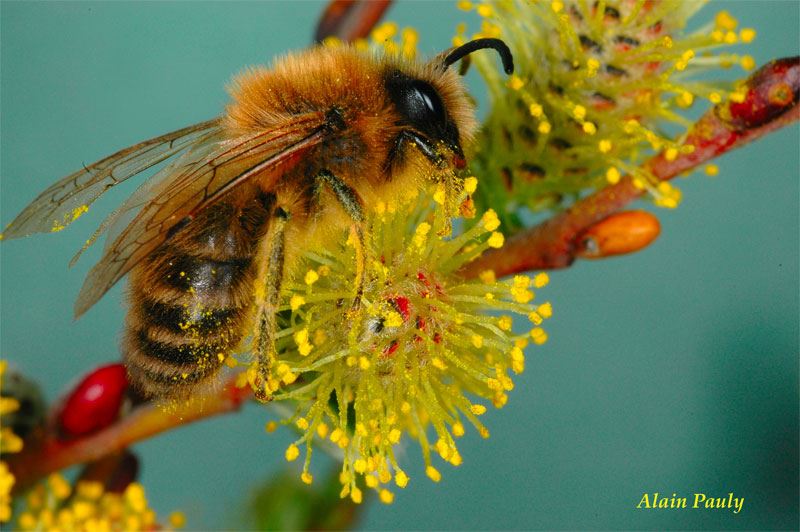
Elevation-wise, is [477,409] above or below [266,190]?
below

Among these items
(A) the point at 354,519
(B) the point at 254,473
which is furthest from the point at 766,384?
(B) the point at 254,473

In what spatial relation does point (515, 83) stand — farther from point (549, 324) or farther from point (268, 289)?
point (549, 324)

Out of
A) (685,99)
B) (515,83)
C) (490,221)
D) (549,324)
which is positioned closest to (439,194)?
(490,221)

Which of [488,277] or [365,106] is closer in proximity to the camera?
[365,106]

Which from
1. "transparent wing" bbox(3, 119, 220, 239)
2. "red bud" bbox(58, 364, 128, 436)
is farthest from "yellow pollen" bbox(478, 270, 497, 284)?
"red bud" bbox(58, 364, 128, 436)

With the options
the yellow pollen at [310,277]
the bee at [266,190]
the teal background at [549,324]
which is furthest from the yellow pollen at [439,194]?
the teal background at [549,324]

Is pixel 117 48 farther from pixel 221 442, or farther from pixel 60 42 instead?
pixel 221 442

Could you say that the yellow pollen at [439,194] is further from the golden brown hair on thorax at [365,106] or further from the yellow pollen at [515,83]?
the yellow pollen at [515,83]
